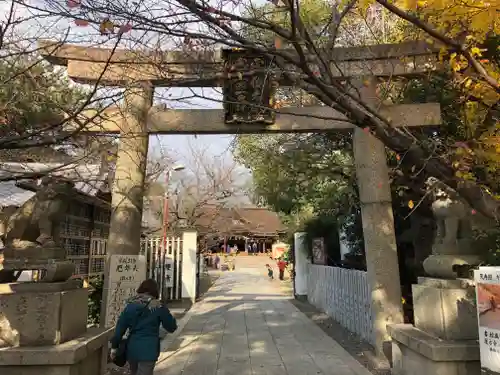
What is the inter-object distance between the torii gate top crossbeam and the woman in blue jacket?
12.8ft

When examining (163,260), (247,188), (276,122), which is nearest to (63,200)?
(276,122)

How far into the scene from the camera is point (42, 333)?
400cm

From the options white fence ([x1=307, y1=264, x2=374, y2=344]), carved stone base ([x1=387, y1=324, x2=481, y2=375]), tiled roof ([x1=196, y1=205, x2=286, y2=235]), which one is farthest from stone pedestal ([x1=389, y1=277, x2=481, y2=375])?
tiled roof ([x1=196, y1=205, x2=286, y2=235])

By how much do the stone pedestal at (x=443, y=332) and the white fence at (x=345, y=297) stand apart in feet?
8.53

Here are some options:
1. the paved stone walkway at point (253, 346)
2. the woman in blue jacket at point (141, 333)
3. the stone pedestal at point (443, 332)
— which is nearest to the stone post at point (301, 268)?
the paved stone walkway at point (253, 346)

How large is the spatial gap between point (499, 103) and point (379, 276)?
3.19 m

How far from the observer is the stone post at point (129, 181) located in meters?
6.75

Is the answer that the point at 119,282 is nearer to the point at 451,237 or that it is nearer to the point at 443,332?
the point at 443,332

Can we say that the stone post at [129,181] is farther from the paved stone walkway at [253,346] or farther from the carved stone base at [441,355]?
the carved stone base at [441,355]

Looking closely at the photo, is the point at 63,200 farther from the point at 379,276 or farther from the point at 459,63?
the point at 459,63

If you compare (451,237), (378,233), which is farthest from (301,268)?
(451,237)

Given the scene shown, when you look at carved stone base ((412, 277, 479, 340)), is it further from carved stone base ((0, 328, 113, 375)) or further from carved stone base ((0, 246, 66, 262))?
carved stone base ((0, 246, 66, 262))

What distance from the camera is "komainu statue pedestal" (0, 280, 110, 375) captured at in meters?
3.79

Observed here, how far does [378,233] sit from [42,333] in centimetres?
505
